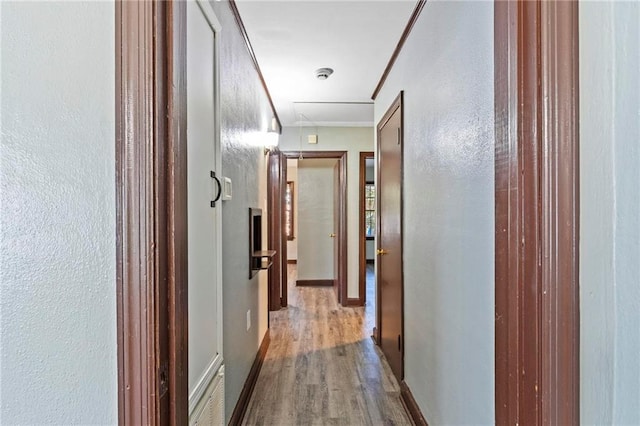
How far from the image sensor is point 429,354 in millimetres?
1788

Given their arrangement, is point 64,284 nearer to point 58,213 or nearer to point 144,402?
point 58,213

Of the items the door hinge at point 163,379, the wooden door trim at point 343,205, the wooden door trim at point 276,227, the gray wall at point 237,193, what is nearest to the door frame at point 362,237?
the wooden door trim at point 343,205

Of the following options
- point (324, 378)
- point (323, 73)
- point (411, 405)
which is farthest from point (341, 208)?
point (411, 405)

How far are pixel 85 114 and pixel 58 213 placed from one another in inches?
7.3

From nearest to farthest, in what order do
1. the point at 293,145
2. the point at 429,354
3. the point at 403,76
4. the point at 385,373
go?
the point at 429,354 → the point at 403,76 → the point at 385,373 → the point at 293,145

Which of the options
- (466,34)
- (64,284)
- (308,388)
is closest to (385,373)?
(308,388)

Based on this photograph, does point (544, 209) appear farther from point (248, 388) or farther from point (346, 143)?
point (346, 143)

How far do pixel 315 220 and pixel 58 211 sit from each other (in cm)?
527

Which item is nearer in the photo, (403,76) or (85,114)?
(85,114)

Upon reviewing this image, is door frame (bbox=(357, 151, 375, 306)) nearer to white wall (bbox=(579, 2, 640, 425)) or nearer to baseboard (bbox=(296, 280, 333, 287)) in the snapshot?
baseboard (bbox=(296, 280, 333, 287))

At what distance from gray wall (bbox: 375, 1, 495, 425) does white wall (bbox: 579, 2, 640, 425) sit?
0.44 metres

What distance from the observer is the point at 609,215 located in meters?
0.65

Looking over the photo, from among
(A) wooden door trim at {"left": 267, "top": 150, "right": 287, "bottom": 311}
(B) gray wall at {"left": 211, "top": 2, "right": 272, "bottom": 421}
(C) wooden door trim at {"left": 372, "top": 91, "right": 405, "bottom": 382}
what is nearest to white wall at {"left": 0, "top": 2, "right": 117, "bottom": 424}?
(B) gray wall at {"left": 211, "top": 2, "right": 272, "bottom": 421}

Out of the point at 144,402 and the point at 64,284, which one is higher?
the point at 64,284
